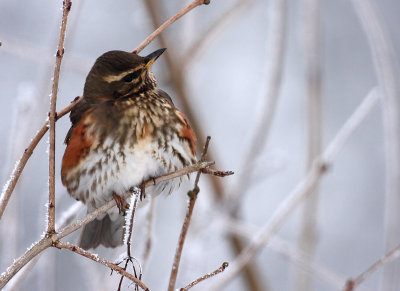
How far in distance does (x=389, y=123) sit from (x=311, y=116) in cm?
60

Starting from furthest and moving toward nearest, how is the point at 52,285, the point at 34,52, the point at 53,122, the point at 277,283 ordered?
1. the point at 277,283
2. the point at 34,52
3. the point at 52,285
4. the point at 53,122

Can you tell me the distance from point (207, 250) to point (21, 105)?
1.20 metres

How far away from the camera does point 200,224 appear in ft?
12.6

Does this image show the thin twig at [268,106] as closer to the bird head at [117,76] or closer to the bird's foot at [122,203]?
→ the bird head at [117,76]

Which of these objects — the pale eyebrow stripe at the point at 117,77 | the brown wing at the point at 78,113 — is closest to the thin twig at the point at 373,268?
the pale eyebrow stripe at the point at 117,77

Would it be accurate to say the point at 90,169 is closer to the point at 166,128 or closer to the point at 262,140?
the point at 166,128

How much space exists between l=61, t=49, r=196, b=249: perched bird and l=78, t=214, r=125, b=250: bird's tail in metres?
0.27

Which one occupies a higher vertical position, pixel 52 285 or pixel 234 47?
pixel 234 47

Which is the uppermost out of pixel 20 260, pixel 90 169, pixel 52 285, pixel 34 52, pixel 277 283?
pixel 277 283

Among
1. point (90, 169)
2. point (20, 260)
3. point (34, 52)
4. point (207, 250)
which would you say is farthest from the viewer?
point (34, 52)

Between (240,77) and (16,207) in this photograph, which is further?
(240,77)

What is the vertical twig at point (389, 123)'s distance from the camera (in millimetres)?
3449

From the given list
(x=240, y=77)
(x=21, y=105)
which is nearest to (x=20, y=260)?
(x=21, y=105)

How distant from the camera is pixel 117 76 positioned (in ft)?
11.4
